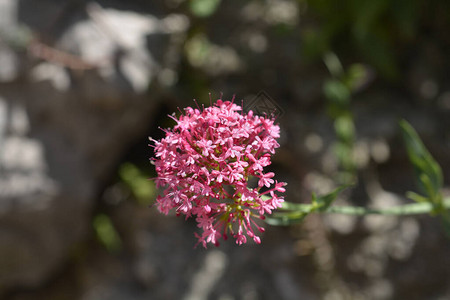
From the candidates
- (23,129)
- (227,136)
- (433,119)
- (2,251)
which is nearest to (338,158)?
(433,119)

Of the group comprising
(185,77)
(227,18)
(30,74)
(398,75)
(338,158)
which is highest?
(30,74)

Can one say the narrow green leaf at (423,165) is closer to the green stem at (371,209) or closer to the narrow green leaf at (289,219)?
the green stem at (371,209)

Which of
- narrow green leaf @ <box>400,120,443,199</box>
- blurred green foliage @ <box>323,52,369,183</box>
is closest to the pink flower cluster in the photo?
narrow green leaf @ <box>400,120,443,199</box>

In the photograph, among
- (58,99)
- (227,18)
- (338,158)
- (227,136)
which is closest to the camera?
(227,136)

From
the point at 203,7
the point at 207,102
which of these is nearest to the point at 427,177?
the point at 207,102

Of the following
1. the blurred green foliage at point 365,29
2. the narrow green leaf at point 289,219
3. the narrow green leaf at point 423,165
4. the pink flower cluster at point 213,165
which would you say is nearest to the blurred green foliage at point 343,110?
the blurred green foliage at point 365,29

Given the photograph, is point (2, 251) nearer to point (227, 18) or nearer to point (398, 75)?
point (227, 18)
